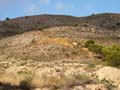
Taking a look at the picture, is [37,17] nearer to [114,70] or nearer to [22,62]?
[22,62]

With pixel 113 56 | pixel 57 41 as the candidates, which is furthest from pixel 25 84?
pixel 57 41

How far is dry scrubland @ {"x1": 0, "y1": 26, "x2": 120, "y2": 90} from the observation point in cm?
3512

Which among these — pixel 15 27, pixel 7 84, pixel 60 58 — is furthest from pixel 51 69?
pixel 15 27

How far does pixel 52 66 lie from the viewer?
4291 cm

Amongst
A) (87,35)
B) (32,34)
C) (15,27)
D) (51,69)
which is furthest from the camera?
(15,27)

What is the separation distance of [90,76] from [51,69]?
13.2ft

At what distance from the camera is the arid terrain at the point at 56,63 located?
35.3 metres

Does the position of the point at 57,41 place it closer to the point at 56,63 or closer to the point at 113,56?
the point at 113,56

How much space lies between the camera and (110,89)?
34562mm

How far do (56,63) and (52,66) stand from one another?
290 centimetres

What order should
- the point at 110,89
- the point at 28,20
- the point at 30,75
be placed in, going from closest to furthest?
the point at 110,89, the point at 30,75, the point at 28,20

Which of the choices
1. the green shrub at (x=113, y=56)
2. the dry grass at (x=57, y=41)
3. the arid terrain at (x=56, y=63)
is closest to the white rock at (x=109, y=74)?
the arid terrain at (x=56, y=63)

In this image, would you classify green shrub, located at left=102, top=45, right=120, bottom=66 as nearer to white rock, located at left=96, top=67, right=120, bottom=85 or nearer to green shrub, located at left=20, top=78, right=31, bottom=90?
white rock, located at left=96, top=67, right=120, bottom=85

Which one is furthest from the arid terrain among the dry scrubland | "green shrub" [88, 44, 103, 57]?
"green shrub" [88, 44, 103, 57]
